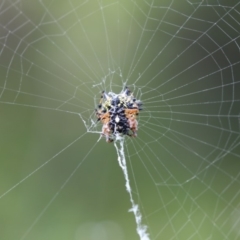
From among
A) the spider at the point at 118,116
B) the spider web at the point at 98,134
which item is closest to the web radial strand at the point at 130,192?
the spider at the point at 118,116

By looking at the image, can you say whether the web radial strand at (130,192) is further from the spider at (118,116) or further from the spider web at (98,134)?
the spider web at (98,134)

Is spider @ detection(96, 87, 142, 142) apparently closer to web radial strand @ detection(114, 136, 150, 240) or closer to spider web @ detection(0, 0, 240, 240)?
web radial strand @ detection(114, 136, 150, 240)

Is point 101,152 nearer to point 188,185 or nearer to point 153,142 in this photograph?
point 153,142

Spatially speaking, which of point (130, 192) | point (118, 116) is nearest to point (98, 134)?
point (130, 192)

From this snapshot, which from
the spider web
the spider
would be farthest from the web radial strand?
the spider web

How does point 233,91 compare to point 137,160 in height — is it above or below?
above

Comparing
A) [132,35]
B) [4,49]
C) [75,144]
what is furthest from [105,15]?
[75,144]
